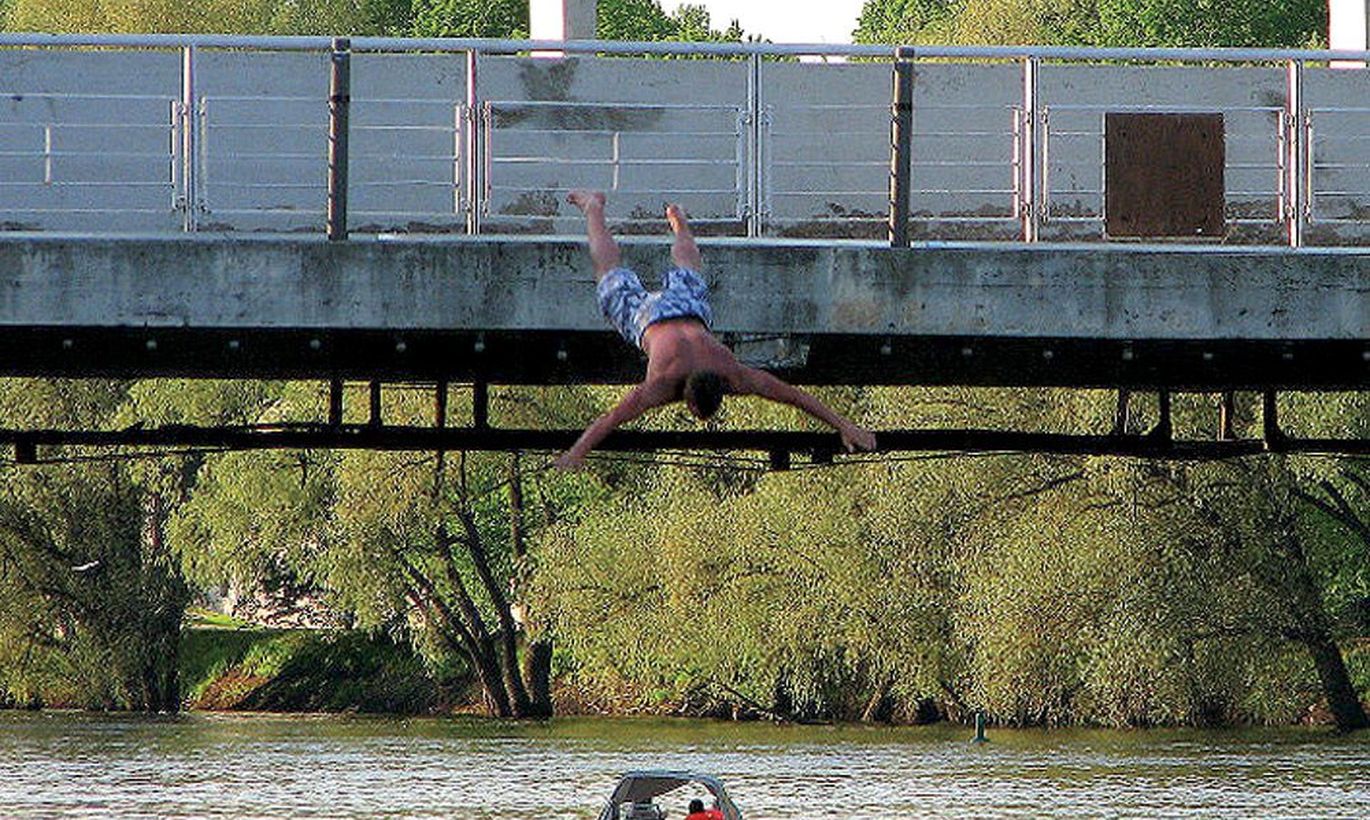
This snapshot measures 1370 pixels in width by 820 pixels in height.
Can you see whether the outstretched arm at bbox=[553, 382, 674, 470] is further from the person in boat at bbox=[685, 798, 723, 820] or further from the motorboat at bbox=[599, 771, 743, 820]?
the motorboat at bbox=[599, 771, 743, 820]

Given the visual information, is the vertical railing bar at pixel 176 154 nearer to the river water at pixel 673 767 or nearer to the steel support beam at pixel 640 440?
the steel support beam at pixel 640 440

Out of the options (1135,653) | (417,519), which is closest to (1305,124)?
(1135,653)

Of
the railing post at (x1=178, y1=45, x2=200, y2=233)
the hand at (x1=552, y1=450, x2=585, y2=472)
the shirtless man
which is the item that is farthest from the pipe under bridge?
the hand at (x1=552, y1=450, x2=585, y2=472)

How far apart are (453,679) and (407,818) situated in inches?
959

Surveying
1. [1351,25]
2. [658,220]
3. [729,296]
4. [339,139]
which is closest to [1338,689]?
[1351,25]

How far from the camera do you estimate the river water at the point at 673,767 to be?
1369 inches

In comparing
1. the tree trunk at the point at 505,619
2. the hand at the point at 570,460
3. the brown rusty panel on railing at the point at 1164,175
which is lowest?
the tree trunk at the point at 505,619

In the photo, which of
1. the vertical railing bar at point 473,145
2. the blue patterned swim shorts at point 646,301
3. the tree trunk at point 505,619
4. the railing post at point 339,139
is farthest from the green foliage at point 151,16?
the blue patterned swim shorts at point 646,301

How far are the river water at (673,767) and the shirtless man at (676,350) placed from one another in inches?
751

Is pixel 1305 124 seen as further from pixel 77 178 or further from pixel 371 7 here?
pixel 371 7

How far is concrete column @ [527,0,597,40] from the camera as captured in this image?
66.7 ft

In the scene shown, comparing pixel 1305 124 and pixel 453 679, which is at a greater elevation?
pixel 1305 124

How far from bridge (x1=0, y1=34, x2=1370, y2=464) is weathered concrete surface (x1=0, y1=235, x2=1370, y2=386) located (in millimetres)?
19

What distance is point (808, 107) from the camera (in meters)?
19.8
